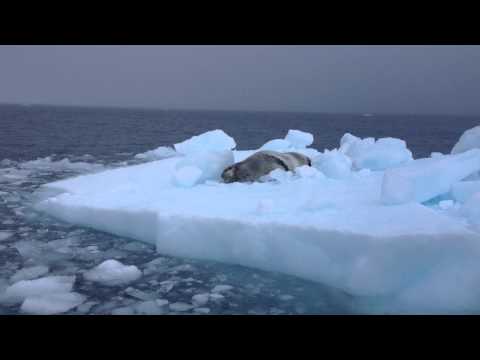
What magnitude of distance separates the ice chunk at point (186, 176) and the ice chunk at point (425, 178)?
10.5ft

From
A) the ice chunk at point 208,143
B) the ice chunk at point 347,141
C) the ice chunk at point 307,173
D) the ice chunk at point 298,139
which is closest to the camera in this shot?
the ice chunk at point 307,173

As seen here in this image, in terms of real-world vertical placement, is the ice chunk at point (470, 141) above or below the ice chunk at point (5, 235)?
above

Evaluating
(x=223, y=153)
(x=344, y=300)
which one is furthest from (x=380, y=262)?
(x=223, y=153)

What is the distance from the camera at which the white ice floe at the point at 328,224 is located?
11.1 feet

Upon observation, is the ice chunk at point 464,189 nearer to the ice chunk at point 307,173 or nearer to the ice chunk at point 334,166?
the ice chunk at point 334,166

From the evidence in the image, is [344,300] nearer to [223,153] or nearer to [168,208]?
[168,208]

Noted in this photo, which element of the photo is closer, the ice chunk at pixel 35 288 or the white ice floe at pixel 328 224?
the white ice floe at pixel 328 224

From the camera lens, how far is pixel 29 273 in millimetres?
3994

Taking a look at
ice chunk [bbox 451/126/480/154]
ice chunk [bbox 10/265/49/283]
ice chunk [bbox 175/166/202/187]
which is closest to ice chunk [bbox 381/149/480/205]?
ice chunk [bbox 451/126/480/154]

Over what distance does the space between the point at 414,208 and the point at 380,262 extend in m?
1.08

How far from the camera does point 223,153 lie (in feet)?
23.6

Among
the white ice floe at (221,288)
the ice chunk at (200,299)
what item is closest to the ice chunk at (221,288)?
the white ice floe at (221,288)

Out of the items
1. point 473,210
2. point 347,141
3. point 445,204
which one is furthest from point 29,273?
point 347,141

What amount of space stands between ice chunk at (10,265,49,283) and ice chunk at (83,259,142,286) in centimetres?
45
